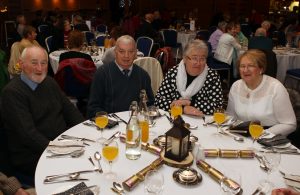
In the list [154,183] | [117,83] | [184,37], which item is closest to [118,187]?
[154,183]

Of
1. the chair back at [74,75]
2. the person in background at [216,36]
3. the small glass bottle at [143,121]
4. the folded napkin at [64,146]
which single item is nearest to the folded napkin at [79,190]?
the folded napkin at [64,146]

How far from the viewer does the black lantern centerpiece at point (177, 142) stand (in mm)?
1764

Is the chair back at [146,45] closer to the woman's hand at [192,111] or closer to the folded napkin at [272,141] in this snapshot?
the woman's hand at [192,111]

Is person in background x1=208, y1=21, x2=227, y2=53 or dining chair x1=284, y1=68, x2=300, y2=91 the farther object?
person in background x1=208, y1=21, x2=227, y2=53

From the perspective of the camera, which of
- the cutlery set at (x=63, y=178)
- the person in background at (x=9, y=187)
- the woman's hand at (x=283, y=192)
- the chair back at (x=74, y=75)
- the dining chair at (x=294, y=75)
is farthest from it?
the dining chair at (x=294, y=75)

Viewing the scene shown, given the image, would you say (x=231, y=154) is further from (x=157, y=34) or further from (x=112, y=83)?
(x=157, y=34)

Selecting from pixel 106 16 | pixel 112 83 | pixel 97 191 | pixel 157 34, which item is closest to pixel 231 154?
pixel 97 191

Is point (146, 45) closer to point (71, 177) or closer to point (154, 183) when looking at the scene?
point (71, 177)

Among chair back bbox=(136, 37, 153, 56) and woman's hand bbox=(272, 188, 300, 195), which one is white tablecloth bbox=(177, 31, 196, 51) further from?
woman's hand bbox=(272, 188, 300, 195)

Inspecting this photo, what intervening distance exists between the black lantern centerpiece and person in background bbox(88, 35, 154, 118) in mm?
1233

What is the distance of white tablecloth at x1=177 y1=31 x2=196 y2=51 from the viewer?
9102mm

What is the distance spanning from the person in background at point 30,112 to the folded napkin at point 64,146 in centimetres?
35

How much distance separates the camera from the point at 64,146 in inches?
77.0

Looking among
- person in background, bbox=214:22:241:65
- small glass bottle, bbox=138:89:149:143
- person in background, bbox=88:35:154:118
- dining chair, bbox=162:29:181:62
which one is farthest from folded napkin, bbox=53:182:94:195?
dining chair, bbox=162:29:181:62
